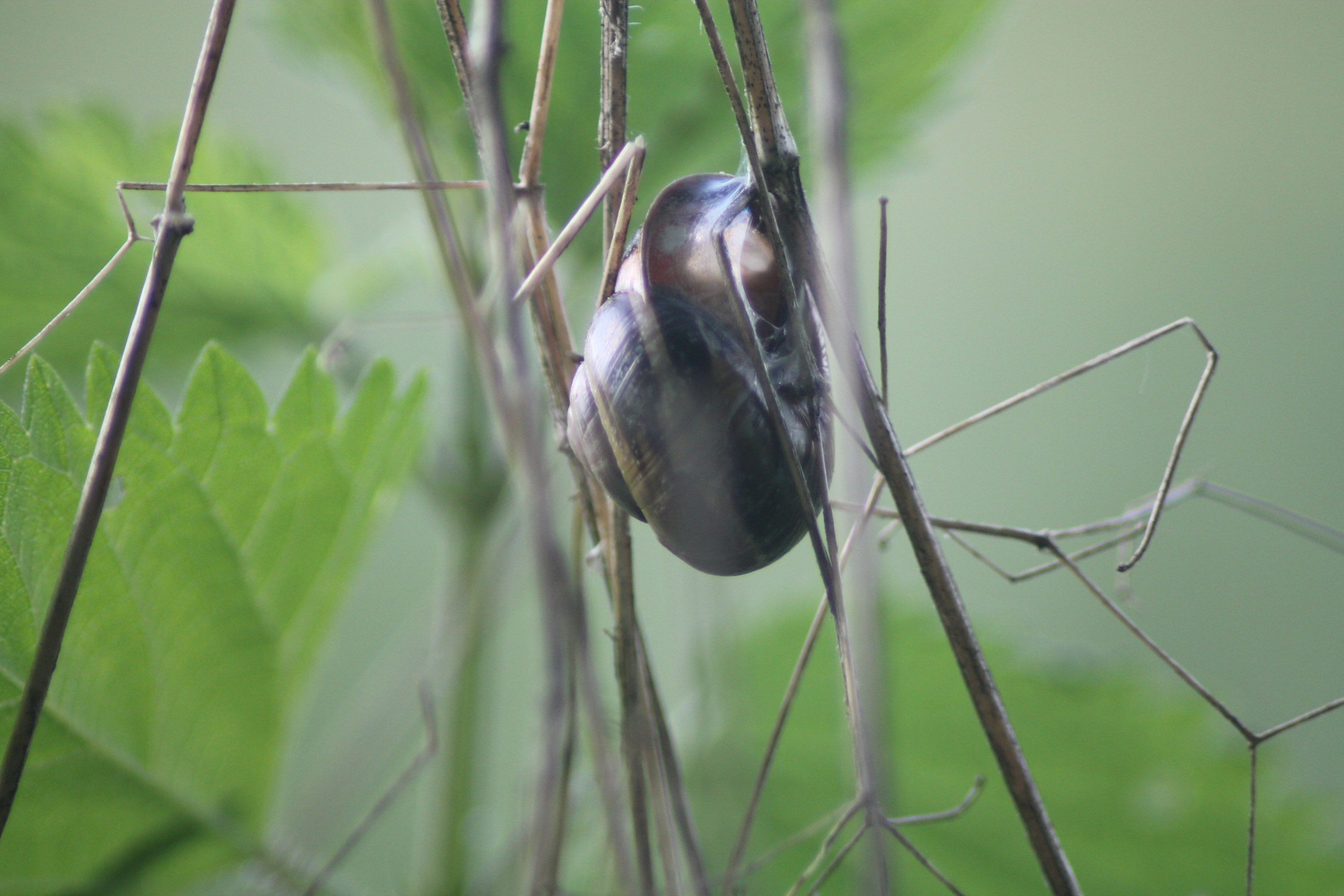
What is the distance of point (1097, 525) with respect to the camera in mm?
243

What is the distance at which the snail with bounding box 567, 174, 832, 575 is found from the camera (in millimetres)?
192

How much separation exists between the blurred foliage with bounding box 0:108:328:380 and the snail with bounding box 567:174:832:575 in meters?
0.35

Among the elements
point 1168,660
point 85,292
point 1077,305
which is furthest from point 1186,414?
point 1077,305

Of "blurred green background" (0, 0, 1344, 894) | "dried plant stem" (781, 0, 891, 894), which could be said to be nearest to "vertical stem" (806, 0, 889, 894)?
"dried plant stem" (781, 0, 891, 894)

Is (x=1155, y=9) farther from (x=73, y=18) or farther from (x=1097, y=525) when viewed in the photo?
(x=73, y=18)

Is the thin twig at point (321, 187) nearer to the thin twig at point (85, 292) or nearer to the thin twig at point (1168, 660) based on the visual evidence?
the thin twig at point (85, 292)

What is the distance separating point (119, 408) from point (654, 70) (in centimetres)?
27

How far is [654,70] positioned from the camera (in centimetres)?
37

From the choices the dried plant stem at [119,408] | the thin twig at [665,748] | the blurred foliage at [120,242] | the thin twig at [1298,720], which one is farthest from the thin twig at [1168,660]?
the blurred foliage at [120,242]

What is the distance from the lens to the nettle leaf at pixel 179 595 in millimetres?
251

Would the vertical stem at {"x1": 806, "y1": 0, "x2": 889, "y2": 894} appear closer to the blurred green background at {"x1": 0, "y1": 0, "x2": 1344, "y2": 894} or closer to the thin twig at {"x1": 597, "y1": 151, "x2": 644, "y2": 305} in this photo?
the thin twig at {"x1": 597, "y1": 151, "x2": 644, "y2": 305}

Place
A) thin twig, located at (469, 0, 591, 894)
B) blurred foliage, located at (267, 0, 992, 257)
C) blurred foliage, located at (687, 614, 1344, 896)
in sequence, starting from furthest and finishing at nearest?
1. blurred foliage, located at (687, 614, 1344, 896)
2. blurred foliage, located at (267, 0, 992, 257)
3. thin twig, located at (469, 0, 591, 894)

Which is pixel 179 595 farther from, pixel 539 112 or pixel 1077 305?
pixel 1077 305

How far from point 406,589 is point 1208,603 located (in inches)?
56.9
